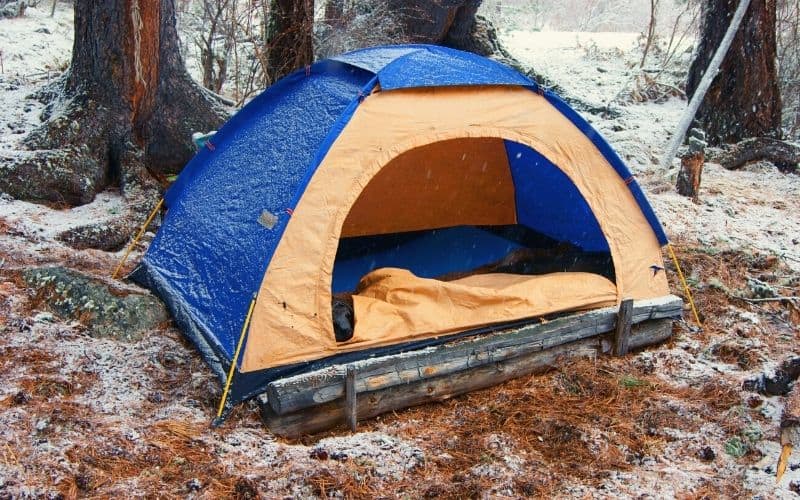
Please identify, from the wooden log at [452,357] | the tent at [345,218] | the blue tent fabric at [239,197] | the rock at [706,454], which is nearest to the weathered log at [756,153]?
the tent at [345,218]

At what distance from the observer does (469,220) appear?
5645 millimetres

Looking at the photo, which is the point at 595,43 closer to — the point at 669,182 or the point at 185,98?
the point at 669,182

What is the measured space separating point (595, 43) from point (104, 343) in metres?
12.0

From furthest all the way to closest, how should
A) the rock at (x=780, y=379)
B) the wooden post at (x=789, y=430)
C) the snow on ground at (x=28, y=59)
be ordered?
the snow on ground at (x=28, y=59)
the rock at (x=780, y=379)
the wooden post at (x=789, y=430)

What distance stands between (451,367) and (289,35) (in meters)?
4.71

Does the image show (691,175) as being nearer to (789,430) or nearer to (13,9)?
(789,430)

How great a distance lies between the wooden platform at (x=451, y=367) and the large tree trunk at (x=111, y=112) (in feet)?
9.36

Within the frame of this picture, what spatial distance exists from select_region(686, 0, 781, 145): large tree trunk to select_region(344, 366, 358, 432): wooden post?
6962 millimetres

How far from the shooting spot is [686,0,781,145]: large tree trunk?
8.21 meters

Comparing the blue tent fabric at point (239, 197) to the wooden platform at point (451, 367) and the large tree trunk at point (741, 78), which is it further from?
the large tree trunk at point (741, 78)

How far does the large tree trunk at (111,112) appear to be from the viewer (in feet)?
18.1

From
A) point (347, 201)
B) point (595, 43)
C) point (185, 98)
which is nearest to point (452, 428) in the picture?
point (347, 201)

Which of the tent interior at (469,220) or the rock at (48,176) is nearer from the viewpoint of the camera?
the tent interior at (469,220)

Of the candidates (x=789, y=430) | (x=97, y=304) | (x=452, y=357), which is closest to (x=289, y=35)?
(x=97, y=304)
